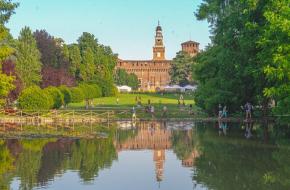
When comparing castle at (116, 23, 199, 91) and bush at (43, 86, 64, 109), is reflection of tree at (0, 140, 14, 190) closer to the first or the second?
bush at (43, 86, 64, 109)

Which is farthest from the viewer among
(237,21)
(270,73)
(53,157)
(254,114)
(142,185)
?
(254,114)

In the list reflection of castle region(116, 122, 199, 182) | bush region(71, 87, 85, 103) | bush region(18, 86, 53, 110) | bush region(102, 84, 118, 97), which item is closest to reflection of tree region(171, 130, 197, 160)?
reflection of castle region(116, 122, 199, 182)

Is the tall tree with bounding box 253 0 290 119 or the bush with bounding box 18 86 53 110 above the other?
the tall tree with bounding box 253 0 290 119

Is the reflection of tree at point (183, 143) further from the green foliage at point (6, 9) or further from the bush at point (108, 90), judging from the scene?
the bush at point (108, 90)

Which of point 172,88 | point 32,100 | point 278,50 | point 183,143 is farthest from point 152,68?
point 278,50

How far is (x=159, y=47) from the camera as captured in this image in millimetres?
162125

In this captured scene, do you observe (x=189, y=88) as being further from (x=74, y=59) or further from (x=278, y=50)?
(x=278, y=50)

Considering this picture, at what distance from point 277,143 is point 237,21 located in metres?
8.73

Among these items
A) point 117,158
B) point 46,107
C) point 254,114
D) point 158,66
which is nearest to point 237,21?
point 254,114

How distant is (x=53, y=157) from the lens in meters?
19.7

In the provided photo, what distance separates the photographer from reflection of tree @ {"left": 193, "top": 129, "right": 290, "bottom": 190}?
1487 cm

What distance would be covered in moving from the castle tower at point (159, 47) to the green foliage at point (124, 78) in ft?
64.1

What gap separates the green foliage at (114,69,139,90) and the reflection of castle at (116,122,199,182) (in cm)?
9620

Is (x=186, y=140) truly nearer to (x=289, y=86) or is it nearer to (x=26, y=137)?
(x=289, y=86)
